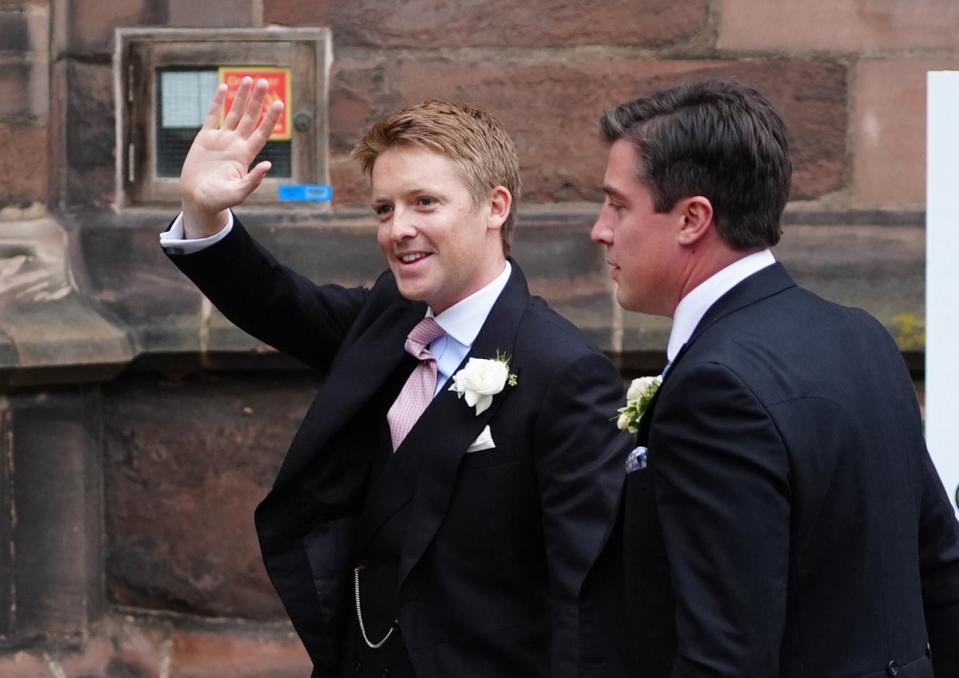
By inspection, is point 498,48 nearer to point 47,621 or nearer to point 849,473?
point 47,621

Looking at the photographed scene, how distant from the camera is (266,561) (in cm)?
265

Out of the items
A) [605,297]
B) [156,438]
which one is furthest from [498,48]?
[156,438]

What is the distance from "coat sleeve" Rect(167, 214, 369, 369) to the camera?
8.73 ft

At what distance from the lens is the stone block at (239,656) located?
4.09 metres

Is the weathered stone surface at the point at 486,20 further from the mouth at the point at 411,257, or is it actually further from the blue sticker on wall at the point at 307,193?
the mouth at the point at 411,257

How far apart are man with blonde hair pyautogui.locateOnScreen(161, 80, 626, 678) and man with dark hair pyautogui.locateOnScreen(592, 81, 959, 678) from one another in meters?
0.43

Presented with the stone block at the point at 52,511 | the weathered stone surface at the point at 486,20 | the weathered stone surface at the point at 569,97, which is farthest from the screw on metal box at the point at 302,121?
the stone block at the point at 52,511

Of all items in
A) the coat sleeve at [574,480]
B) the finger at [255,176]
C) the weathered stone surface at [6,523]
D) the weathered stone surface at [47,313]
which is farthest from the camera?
the weathered stone surface at [6,523]

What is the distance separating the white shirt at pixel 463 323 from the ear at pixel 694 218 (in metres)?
0.74

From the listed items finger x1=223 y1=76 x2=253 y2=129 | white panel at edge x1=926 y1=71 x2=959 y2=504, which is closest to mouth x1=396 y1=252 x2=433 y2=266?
finger x1=223 y1=76 x2=253 y2=129

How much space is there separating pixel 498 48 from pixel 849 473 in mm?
2439

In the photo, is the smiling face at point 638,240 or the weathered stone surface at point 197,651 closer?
the smiling face at point 638,240

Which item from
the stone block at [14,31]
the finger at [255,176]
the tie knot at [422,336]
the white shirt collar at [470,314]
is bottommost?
the tie knot at [422,336]

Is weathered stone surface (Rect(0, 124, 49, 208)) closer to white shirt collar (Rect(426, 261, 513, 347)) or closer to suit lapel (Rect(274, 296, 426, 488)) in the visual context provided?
suit lapel (Rect(274, 296, 426, 488))
